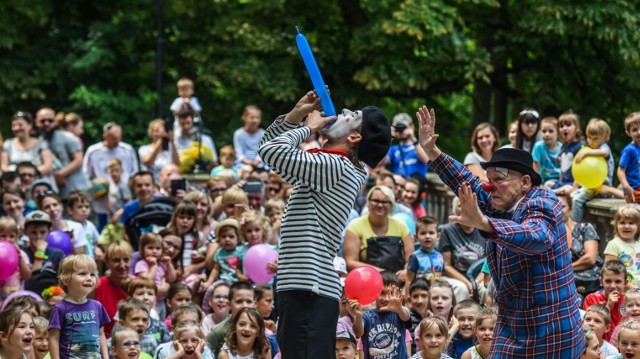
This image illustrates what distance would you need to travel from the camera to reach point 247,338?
9320 mm

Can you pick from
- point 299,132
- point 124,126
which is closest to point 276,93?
point 124,126

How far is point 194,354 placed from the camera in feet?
30.1

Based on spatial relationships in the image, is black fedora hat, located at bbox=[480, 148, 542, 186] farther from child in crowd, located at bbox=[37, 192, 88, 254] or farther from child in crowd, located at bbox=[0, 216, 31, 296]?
child in crowd, located at bbox=[37, 192, 88, 254]

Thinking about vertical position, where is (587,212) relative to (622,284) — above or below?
above

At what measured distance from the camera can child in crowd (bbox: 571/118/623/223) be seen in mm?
11766

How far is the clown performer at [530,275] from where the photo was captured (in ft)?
21.5

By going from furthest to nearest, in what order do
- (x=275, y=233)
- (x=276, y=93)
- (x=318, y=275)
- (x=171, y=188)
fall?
(x=276, y=93)
(x=171, y=188)
(x=275, y=233)
(x=318, y=275)

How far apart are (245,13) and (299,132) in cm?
1129

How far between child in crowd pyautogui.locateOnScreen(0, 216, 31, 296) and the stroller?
165 cm

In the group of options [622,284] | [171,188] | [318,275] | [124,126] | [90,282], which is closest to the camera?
[318,275]

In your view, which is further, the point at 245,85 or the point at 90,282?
the point at 245,85

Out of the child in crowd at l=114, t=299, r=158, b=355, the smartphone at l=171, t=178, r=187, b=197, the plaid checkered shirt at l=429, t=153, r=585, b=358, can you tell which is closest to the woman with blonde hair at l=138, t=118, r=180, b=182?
the smartphone at l=171, t=178, r=187, b=197

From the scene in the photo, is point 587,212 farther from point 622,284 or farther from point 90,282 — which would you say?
point 90,282

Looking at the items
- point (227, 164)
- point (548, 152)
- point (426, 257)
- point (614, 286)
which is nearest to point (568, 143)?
point (548, 152)
